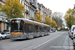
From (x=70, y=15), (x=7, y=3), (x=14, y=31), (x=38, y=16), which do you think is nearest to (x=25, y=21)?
(x=14, y=31)

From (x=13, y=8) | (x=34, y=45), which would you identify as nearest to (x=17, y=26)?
(x=34, y=45)

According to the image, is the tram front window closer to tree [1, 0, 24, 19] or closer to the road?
the road

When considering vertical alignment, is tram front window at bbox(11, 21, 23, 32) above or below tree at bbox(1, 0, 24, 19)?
below

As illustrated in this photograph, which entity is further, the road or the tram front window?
the tram front window

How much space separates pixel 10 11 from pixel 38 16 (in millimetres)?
26585

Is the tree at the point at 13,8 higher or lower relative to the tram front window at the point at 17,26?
higher

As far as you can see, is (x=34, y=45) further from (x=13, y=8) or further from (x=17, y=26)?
(x=13, y=8)

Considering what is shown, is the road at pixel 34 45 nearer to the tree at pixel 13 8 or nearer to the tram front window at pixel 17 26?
the tram front window at pixel 17 26

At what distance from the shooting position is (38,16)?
57156 millimetres

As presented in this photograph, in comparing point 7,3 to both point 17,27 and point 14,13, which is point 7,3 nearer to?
point 14,13

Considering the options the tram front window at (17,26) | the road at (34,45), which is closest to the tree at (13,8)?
the tram front window at (17,26)

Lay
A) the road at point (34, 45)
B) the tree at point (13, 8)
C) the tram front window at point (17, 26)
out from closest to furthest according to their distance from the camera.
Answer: the road at point (34, 45) < the tram front window at point (17, 26) < the tree at point (13, 8)

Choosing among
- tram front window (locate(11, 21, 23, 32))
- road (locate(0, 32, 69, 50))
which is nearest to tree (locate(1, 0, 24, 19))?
tram front window (locate(11, 21, 23, 32))

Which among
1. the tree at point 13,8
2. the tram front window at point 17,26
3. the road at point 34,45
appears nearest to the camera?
the road at point 34,45
